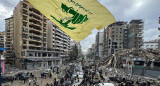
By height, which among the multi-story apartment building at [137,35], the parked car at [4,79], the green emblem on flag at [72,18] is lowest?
the parked car at [4,79]

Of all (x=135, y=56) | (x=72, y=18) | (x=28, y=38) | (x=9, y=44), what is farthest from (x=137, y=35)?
(x=9, y=44)

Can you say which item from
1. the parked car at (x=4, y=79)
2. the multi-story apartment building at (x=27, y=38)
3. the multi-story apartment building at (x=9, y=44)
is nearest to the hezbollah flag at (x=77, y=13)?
the parked car at (x=4, y=79)

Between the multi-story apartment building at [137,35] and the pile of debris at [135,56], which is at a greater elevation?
the multi-story apartment building at [137,35]

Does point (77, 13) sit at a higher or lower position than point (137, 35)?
lower

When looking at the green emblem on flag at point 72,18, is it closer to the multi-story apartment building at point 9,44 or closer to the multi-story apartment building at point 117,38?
the multi-story apartment building at point 9,44

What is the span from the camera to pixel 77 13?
296 centimetres

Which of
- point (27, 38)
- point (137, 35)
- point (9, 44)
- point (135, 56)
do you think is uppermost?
point (137, 35)

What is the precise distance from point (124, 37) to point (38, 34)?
1899 inches

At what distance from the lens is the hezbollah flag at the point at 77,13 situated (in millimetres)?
2766

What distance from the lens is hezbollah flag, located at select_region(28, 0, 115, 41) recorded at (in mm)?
2766

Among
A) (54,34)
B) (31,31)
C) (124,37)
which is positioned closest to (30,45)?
(31,31)

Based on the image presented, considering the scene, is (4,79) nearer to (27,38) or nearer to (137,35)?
(27,38)

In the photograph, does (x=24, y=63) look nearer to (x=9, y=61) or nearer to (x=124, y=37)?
(x=9, y=61)

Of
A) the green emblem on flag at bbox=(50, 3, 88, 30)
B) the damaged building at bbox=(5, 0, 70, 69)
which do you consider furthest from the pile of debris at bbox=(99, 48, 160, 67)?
the green emblem on flag at bbox=(50, 3, 88, 30)
